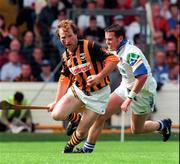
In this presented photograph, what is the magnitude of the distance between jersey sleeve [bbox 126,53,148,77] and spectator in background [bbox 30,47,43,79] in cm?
878

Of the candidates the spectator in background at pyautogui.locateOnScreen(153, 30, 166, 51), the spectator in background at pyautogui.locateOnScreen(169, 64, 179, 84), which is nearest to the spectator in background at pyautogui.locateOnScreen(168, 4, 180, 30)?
the spectator in background at pyautogui.locateOnScreen(153, 30, 166, 51)

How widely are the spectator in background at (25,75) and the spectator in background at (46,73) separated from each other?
0.98ft

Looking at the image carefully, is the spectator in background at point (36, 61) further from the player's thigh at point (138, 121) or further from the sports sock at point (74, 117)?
the player's thigh at point (138, 121)

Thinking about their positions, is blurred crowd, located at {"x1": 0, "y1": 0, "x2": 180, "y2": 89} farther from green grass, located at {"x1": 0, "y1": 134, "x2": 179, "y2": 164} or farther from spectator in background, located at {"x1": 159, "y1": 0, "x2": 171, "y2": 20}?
green grass, located at {"x1": 0, "y1": 134, "x2": 179, "y2": 164}

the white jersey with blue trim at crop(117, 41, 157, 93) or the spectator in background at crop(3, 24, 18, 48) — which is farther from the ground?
the white jersey with blue trim at crop(117, 41, 157, 93)

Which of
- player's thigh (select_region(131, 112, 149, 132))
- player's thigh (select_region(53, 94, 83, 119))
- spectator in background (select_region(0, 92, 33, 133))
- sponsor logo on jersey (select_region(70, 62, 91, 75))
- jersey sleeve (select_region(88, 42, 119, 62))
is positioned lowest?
spectator in background (select_region(0, 92, 33, 133))

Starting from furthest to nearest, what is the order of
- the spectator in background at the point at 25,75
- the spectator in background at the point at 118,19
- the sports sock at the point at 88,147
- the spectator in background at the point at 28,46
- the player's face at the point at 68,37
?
the spectator in background at the point at 118,19 → the spectator in background at the point at 28,46 → the spectator in background at the point at 25,75 → the sports sock at the point at 88,147 → the player's face at the point at 68,37

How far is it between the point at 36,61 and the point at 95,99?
8676 millimetres

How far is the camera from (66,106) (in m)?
13.1

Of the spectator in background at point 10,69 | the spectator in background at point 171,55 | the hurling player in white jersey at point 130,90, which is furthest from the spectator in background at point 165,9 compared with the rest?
the hurling player in white jersey at point 130,90

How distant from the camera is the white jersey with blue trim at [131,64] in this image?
13078 millimetres

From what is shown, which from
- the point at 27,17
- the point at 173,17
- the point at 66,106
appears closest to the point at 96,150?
the point at 66,106

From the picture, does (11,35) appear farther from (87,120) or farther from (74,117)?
(87,120)

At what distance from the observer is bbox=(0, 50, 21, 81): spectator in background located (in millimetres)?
21641
